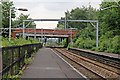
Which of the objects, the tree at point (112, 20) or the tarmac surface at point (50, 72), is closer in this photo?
the tarmac surface at point (50, 72)

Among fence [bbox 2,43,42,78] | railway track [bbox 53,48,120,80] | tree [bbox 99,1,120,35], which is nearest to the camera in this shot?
fence [bbox 2,43,42,78]

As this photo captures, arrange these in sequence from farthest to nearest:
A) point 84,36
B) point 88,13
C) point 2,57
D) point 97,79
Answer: point 88,13
point 84,36
point 97,79
point 2,57

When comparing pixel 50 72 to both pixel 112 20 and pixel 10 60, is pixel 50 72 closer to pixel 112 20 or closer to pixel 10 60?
pixel 10 60

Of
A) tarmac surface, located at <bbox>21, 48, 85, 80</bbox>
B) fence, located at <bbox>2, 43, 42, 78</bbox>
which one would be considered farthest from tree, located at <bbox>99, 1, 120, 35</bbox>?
fence, located at <bbox>2, 43, 42, 78</bbox>

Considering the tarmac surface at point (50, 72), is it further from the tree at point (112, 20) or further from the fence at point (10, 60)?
the tree at point (112, 20)

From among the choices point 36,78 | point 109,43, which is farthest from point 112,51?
point 36,78

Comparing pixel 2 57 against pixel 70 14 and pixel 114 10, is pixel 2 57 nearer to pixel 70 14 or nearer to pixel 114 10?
pixel 114 10

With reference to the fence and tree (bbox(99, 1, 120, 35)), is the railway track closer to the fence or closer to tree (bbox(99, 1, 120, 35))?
the fence

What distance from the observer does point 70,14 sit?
172500 millimetres

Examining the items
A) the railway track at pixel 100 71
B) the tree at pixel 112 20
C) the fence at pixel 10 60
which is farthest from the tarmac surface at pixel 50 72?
the tree at pixel 112 20

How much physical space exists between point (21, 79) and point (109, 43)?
40088 millimetres

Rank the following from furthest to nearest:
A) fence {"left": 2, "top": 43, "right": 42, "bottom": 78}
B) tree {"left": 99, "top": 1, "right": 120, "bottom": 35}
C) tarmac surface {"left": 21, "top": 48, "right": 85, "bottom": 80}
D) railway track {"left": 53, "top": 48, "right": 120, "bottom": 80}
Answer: tree {"left": 99, "top": 1, "right": 120, "bottom": 35} < railway track {"left": 53, "top": 48, "right": 120, "bottom": 80} < tarmac surface {"left": 21, "top": 48, "right": 85, "bottom": 80} < fence {"left": 2, "top": 43, "right": 42, "bottom": 78}

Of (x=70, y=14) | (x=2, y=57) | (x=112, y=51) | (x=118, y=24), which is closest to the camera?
(x=2, y=57)

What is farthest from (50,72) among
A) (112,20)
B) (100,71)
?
(112,20)
